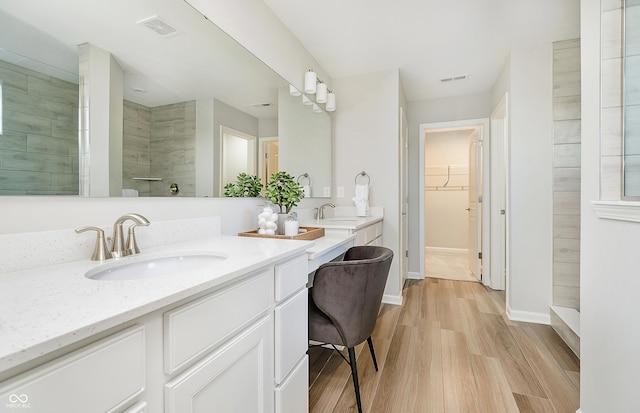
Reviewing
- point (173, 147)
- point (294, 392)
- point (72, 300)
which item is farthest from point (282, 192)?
point (72, 300)

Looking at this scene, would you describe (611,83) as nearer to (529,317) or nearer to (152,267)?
(152,267)

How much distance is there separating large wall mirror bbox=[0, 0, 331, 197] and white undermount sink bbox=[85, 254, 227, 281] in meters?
0.29

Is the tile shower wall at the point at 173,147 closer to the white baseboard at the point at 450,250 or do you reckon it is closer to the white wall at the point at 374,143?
the white wall at the point at 374,143

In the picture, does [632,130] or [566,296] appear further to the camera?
[566,296]

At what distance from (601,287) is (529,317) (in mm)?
1668

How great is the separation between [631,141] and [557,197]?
1620 millimetres

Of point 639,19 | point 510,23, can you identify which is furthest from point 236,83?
point 510,23

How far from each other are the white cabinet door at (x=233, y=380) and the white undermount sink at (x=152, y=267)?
0.31 metres

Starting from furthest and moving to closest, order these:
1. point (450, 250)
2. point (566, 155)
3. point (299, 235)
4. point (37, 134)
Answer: point (450, 250)
point (566, 155)
point (299, 235)
point (37, 134)

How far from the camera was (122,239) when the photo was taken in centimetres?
103

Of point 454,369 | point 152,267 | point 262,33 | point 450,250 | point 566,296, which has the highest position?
point 262,33

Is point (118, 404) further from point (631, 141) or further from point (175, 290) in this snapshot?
point (631, 141)

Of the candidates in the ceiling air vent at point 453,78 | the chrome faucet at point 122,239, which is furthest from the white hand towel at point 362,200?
the chrome faucet at point 122,239

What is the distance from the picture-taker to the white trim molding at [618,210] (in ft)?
3.21
